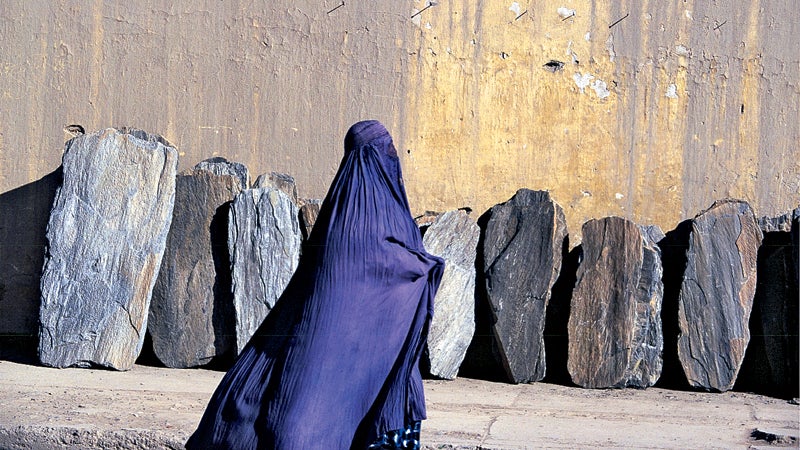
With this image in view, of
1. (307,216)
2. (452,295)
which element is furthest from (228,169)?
(452,295)

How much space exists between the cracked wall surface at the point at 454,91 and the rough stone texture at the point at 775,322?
0.63 meters

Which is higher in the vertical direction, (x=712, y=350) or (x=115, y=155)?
(x=115, y=155)

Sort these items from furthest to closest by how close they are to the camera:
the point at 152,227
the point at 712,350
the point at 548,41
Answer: the point at 548,41
the point at 152,227
the point at 712,350

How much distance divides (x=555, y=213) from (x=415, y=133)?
3.54ft

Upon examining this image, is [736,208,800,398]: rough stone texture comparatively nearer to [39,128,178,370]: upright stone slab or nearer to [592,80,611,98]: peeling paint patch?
[592,80,611,98]: peeling paint patch

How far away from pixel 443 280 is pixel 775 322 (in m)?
1.80

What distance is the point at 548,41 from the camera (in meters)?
6.52

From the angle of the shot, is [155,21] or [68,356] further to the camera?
[155,21]

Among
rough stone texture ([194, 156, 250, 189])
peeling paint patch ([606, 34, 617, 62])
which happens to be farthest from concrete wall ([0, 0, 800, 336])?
rough stone texture ([194, 156, 250, 189])

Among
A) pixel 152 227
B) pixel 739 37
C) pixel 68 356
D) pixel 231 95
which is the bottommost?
pixel 68 356

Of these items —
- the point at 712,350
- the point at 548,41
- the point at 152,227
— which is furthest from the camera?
the point at 548,41

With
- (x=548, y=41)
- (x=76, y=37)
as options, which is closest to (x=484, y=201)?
(x=548, y=41)

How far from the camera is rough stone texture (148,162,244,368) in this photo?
6.13 m

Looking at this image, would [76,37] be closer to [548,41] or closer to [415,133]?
[415,133]
